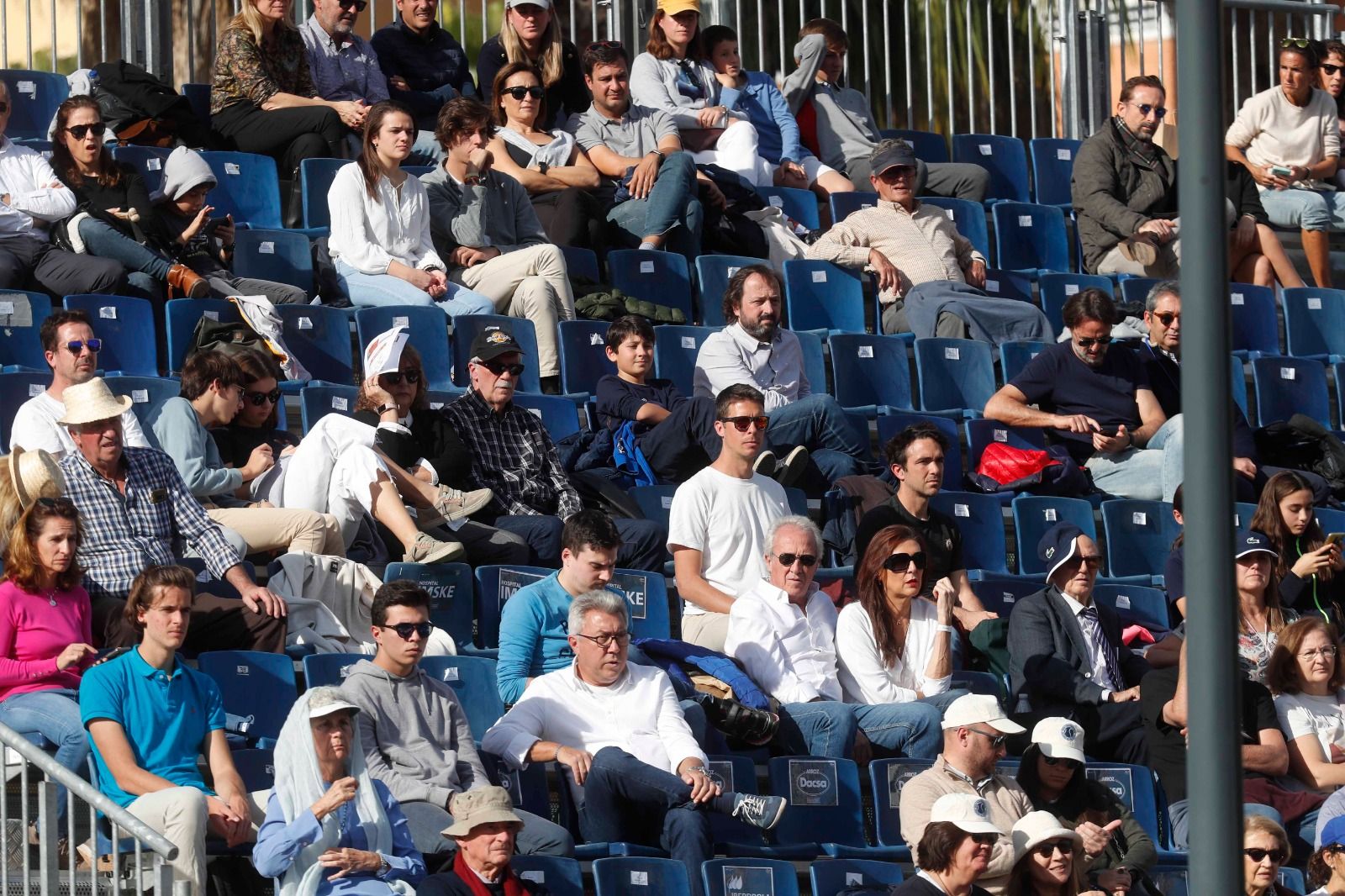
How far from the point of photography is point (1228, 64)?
15148 mm

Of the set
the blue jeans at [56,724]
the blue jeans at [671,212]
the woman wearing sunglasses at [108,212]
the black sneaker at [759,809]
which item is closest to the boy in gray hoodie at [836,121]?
the blue jeans at [671,212]

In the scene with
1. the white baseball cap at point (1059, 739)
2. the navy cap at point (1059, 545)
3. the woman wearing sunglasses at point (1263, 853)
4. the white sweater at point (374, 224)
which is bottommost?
the woman wearing sunglasses at point (1263, 853)

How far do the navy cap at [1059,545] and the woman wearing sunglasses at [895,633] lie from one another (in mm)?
496

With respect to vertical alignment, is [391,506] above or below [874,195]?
below

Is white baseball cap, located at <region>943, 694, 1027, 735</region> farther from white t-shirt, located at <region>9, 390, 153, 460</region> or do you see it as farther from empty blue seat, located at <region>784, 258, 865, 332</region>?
empty blue seat, located at <region>784, 258, 865, 332</region>

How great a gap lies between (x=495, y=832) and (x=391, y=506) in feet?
6.36

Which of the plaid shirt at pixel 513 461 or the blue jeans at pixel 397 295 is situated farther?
the blue jeans at pixel 397 295

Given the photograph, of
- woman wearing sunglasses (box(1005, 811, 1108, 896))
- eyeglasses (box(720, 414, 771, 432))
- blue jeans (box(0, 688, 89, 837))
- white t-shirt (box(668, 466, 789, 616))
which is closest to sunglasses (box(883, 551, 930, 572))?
white t-shirt (box(668, 466, 789, 616))

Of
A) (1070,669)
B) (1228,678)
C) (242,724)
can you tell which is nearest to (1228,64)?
(1070,669)

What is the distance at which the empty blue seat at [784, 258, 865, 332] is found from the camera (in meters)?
11.2

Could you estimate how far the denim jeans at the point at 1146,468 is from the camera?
10180 mm

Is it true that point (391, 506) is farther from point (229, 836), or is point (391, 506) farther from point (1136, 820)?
point (1136, 820)

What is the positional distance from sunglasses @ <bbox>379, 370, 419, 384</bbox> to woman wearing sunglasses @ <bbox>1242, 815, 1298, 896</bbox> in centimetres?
338

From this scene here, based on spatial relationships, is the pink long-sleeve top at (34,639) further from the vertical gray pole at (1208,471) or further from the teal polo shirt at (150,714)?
the vertical gray pole at (1208,471)
